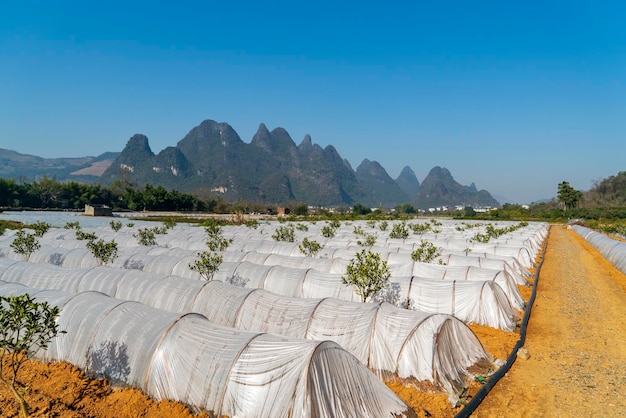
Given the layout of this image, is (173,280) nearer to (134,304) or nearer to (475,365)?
(134,304)

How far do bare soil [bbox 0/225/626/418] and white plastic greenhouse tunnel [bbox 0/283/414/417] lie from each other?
0.44 metres

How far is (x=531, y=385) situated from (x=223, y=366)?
26.7 feet

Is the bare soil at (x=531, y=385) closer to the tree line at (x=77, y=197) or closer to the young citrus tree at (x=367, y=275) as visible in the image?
the young citrus tree at (x=367, y=275)

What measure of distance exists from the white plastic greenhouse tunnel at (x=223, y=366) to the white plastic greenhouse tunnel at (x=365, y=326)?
213 centimetres

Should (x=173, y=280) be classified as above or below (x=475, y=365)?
above

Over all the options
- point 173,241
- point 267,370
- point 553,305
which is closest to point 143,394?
point 267,370

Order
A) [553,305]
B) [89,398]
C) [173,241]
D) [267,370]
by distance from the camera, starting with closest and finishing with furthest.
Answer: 1. [267,370]
2. [89,398]
3. [553,305]
4. [173,241]

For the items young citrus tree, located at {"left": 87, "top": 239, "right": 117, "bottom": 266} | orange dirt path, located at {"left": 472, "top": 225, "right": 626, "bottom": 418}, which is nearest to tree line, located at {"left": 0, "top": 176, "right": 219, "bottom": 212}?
young citrus tree, located at {"left": 87, "top": 239, "right": 117, "bottom": 266}

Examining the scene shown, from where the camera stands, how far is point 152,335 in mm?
8383

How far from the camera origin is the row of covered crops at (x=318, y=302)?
373 inches

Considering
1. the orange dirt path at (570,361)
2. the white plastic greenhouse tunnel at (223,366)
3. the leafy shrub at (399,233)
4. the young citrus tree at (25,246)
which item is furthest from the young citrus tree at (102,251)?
the leafy shrub at (399,233)

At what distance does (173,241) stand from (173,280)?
1886 centimetres

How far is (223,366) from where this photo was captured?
24.0ft

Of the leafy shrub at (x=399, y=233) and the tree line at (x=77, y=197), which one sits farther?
the tree line at (x=77, y=197)
